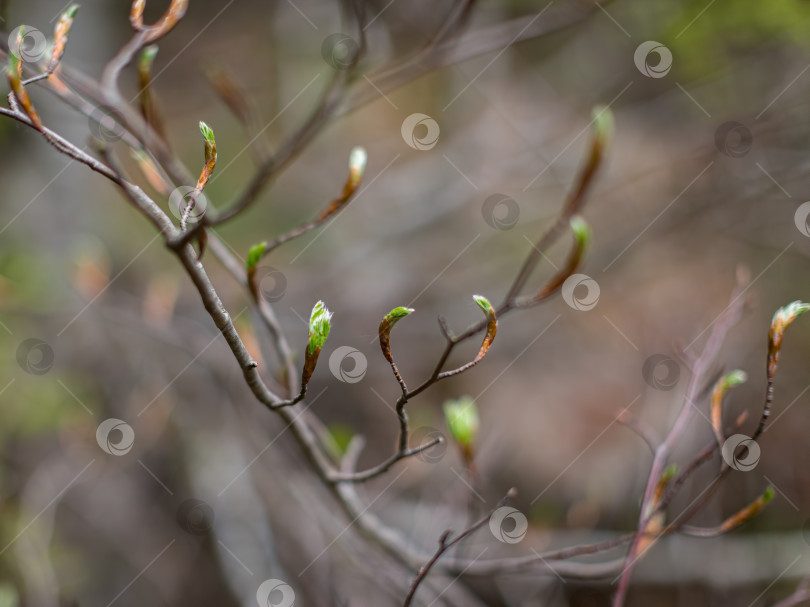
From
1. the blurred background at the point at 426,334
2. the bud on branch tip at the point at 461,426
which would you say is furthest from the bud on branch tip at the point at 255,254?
the blurred background at the point at 426,334

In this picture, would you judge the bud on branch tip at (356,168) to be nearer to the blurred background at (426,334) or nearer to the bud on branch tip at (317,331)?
the bud on branch tip at (317,331)

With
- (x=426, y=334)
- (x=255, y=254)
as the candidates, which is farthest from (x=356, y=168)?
(x=426, y=334)

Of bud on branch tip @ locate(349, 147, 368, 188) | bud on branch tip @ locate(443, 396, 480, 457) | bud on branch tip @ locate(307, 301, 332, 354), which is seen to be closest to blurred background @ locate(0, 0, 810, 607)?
bud on branch tip @ locate(443, 396, 480, 457)

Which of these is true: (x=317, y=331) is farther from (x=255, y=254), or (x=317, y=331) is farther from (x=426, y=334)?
(x=426, y=334)

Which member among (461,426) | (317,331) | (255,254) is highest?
(255,254)

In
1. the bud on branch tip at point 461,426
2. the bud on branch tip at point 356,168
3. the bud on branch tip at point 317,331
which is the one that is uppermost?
the bud on branch tip at point 356,168

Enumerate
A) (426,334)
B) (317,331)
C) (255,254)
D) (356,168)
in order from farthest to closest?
(426,334)
(356,168)
(255,254)
(317,331)

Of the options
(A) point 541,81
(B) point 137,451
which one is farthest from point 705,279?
(B) point 137,451

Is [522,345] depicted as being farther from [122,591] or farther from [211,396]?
[122,591]
